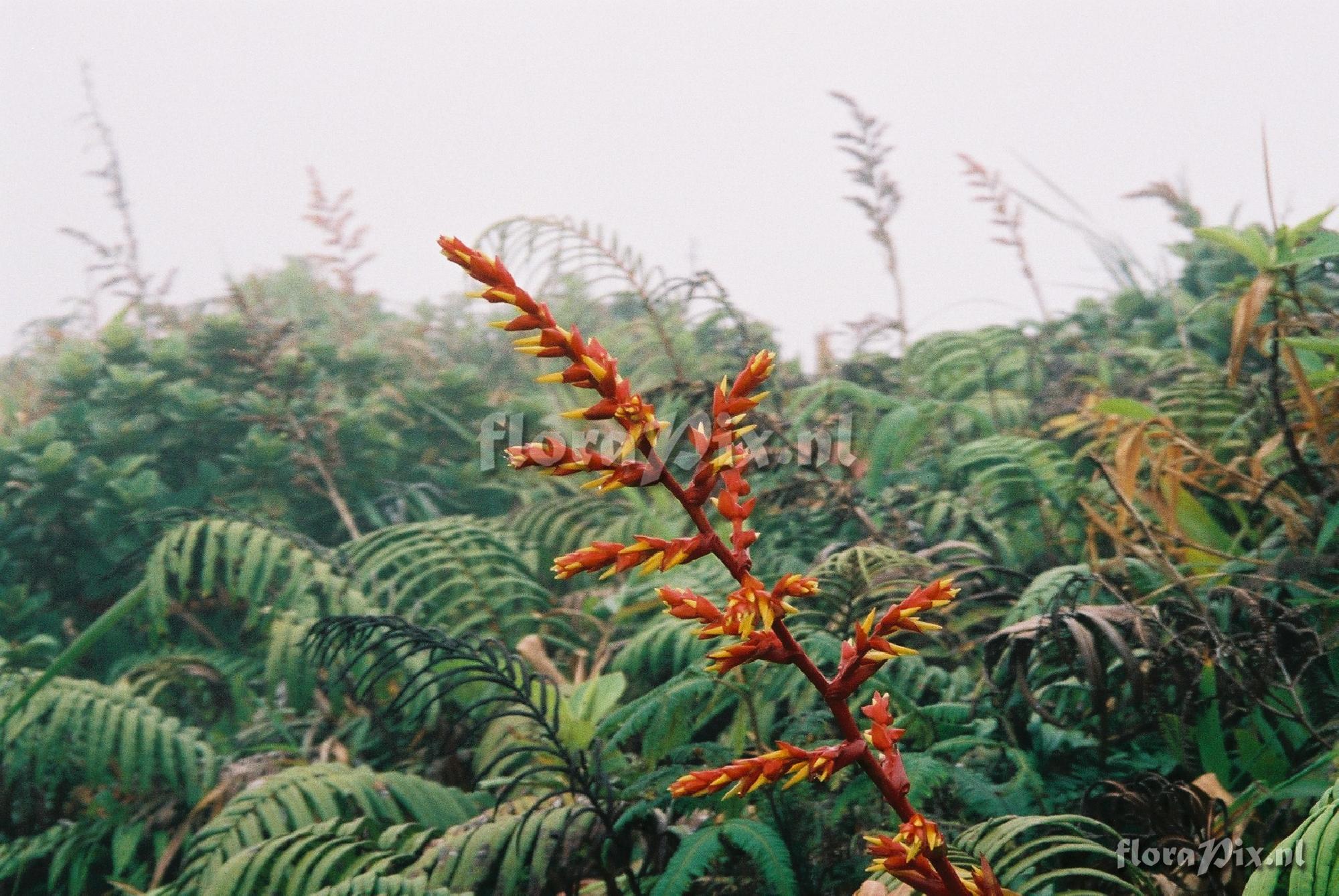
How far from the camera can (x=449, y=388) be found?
3.64m

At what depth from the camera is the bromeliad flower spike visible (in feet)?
2.35

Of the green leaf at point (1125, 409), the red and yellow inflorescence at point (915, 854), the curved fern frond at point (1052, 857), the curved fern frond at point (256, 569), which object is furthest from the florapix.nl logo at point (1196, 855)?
the curved fern frond at point (256, 569)

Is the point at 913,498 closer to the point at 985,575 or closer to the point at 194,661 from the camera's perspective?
the point at 985,575

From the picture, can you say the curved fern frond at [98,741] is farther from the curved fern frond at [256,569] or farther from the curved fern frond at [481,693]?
the curved fern frond at [481,693]

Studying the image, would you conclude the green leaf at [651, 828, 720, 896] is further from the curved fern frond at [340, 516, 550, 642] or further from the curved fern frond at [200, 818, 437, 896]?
the curved fern frond at [340, 516, 550, 642]

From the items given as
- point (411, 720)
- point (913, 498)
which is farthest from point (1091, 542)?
point (411, 720)

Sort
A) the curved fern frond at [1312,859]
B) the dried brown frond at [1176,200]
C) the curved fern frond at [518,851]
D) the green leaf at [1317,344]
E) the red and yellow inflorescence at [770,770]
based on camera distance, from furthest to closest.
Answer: the dried brown frond at [1176,200]
the green leaf at [1317,344]
the curved fern frond at [518,851]
the curved fern frond at [1312,859]
the red and yellow inflorescence at [770,770]

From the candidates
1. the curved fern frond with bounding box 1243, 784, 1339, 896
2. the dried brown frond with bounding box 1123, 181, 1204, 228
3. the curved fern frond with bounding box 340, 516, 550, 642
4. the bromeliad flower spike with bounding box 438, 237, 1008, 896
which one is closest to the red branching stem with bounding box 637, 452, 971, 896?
the bromeliad flower spike with bounding box 438, 237, 1008, 896

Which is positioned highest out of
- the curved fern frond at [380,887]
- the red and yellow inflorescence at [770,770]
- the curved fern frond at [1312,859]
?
the red and yellow inflorescence at [770,770]

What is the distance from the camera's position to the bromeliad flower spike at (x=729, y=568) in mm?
715

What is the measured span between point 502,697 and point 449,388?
200 cm

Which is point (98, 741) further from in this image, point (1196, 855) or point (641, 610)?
point (1196, 855)

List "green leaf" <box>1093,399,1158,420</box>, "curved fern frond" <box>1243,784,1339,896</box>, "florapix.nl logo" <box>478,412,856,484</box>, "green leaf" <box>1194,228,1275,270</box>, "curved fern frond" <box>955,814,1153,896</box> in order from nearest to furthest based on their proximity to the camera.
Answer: "curved fern frond" <box>1243,784,1339,896</box>, "curved fern frond" <box>955,814,1153,896</box>, "green leaf" <box>1194,228,1275,270</box>, "green leaf" <box>1093,399,1158,420</box>, "florapix.nl logo" <box>478,412,856,484</box>

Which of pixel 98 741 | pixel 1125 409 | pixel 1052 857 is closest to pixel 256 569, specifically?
pixel 98 741
